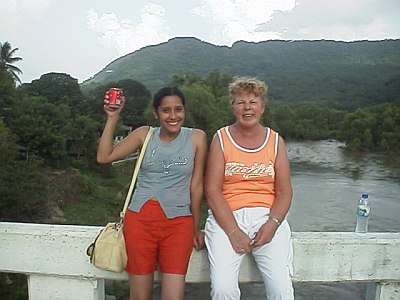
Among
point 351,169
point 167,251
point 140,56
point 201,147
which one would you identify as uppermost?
point 140,56

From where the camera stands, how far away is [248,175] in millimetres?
2055

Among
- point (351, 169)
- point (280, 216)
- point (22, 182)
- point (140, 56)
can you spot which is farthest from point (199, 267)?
point (140, 56)

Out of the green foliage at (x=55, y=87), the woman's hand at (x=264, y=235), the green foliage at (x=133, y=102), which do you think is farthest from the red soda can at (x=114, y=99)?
the green foliage at (x=55, y=87)

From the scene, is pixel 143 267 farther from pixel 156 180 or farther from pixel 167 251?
pixel 156 180

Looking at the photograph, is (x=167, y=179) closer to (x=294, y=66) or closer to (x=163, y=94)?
(x=163, y=94)

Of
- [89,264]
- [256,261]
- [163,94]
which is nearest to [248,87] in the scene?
[163,94]

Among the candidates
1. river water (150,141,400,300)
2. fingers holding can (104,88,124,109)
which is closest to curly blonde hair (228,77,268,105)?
fingers holding can (104,88,124,109)

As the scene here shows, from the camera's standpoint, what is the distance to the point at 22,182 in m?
17.2

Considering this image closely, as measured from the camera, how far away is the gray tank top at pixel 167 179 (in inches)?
79.2

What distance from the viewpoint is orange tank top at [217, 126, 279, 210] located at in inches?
81.0

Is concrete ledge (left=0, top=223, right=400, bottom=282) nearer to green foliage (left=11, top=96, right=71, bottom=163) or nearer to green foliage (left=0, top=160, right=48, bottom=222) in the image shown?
green foliage (left=0, top=160, right=48, bottom=222)

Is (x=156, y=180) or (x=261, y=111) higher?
(x=261, y=111)

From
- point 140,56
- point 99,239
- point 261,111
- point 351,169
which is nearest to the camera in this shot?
point 99,239

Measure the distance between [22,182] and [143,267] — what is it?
16.4 meters
